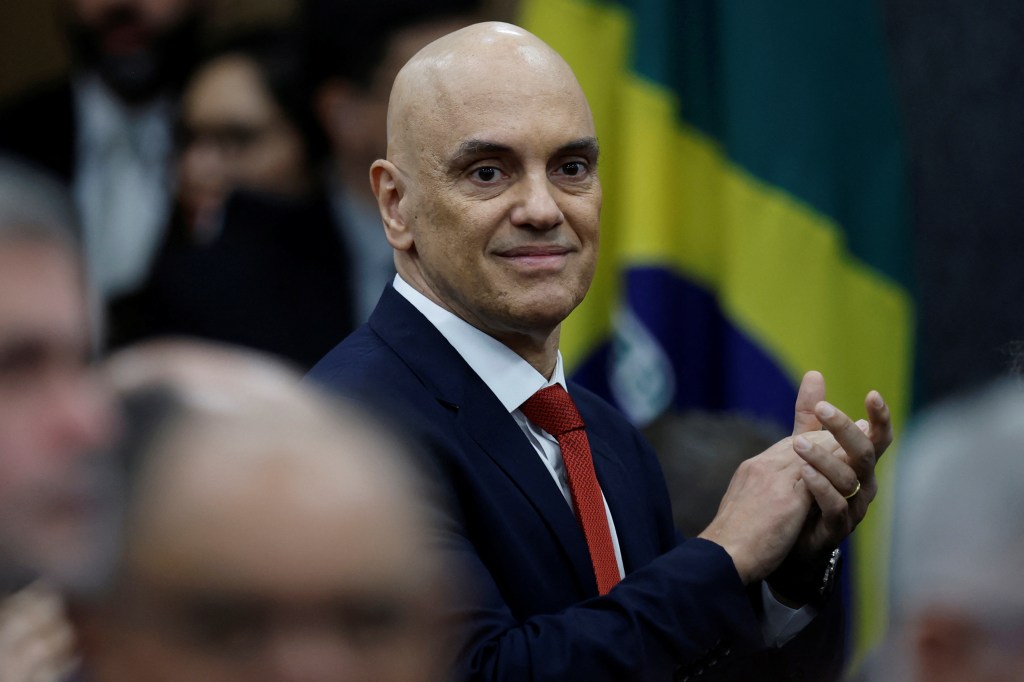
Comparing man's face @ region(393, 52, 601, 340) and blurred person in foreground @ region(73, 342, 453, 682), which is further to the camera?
man's face @ region(393, 52, 601, 340)

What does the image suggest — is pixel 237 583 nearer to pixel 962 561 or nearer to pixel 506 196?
pixel 962 561

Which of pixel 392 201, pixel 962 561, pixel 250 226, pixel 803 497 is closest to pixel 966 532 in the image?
pixel 962 561

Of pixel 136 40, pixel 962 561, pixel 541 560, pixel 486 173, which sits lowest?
pixel 541 560

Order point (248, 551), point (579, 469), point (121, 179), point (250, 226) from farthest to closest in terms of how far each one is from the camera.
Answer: point (121, 179) → point (250, 226) → point (579, 469) → point (248, 551)

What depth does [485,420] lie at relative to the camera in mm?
1945

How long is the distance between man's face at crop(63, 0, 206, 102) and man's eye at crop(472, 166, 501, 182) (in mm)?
1826

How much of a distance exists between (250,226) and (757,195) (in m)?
1.25

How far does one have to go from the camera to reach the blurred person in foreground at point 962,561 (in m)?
0.85

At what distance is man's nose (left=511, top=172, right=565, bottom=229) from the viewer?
2000 mm

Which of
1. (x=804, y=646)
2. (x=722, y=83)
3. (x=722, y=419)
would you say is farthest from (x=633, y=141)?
(x=804, y=646)

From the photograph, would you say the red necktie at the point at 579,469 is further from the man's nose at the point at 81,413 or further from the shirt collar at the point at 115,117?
the shirt collar at the point at 115,117

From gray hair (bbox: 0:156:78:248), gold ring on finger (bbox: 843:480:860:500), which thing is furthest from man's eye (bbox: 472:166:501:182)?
gray hair (bbox: 0:156:78:248)

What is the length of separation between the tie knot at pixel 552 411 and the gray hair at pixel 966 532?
1.15m

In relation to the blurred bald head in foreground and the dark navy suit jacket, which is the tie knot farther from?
the blurred bald head in foreground
